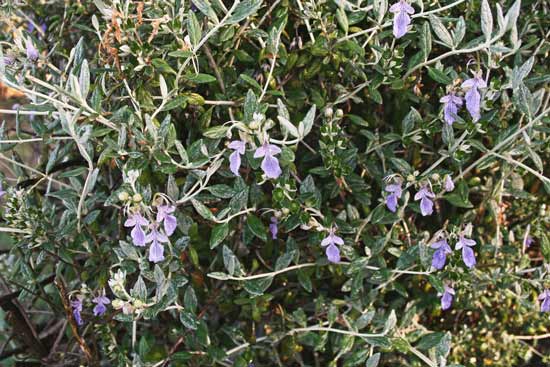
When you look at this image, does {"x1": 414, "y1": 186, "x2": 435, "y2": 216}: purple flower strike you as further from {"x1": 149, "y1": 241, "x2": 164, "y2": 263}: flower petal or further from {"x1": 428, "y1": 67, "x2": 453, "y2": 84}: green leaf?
{"x1": 149, "y1": 241, "x2": 164, "y2": 263}: flower petal

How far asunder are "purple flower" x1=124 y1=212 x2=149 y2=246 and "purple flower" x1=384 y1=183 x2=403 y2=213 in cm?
44

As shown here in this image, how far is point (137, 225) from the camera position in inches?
43.1

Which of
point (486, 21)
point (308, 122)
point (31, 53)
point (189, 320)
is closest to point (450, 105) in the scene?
point (486, 21)

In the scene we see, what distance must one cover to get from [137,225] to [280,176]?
0.86ft

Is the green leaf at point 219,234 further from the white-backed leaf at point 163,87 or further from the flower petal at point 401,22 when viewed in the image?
the flower petal at point 401,22

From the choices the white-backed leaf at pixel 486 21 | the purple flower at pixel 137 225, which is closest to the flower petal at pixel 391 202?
the white-backed leaf at pixel 486 21

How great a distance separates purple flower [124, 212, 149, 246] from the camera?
109 centimetres

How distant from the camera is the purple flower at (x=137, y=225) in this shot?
1.09 metres

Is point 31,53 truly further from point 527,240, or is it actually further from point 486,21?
point 527,240

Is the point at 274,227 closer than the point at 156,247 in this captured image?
No

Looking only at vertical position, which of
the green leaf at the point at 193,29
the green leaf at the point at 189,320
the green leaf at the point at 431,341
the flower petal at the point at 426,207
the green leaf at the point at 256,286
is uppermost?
the green leaf at the point at 193,29

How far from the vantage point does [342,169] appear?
4.02ft

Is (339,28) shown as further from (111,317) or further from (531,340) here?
(531,340)

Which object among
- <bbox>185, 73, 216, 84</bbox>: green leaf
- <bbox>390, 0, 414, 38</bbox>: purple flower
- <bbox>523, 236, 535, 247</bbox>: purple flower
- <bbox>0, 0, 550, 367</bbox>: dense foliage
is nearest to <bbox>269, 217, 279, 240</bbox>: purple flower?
<bbox>0, 0, 550, 367</bbox>: dense foliage
